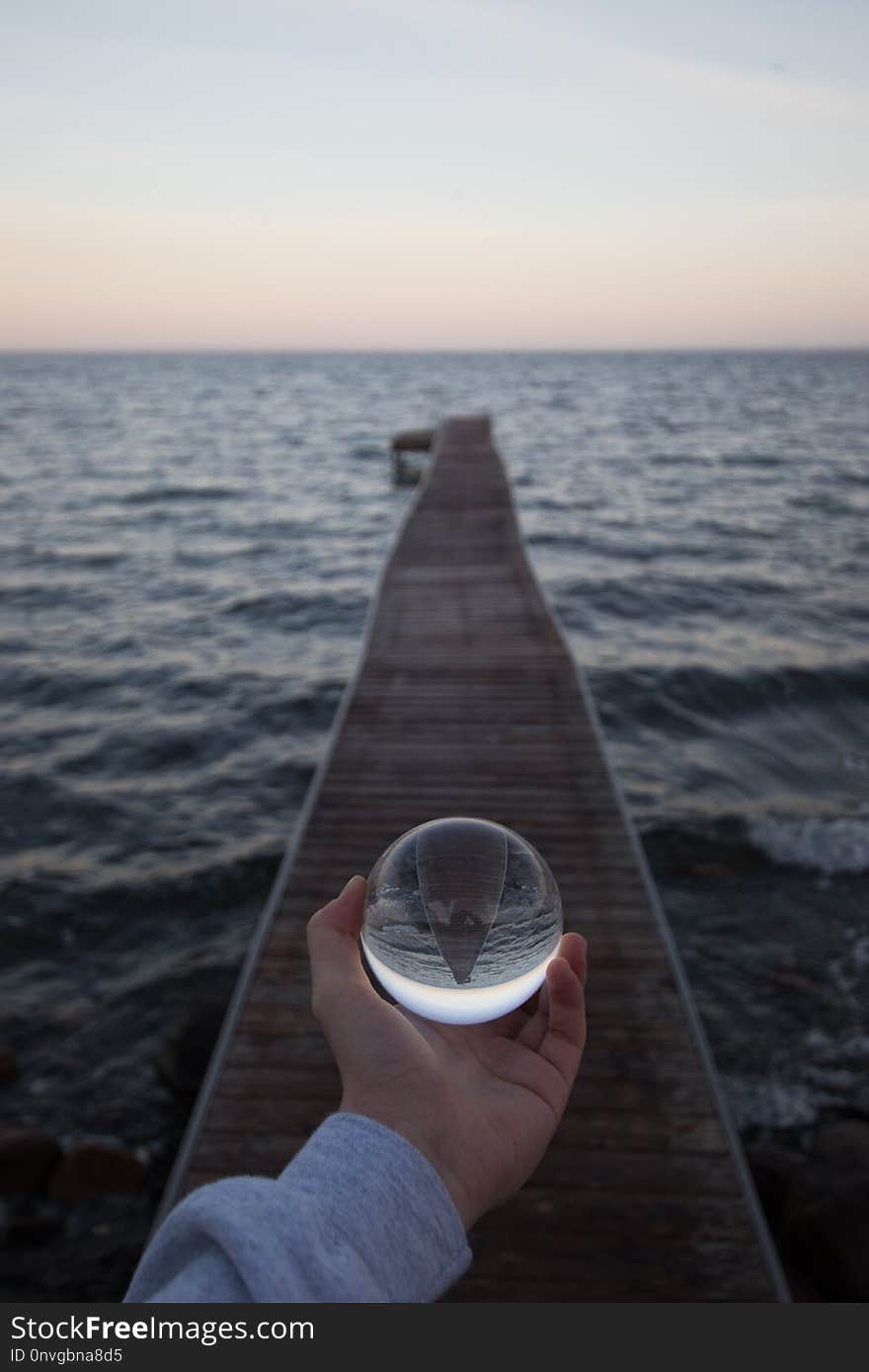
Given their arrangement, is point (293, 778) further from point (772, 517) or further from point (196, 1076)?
point (772, 517)

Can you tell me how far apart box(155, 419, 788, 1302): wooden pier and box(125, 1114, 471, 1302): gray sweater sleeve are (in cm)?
Result: 240

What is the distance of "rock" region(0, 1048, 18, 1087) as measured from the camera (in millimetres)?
6207

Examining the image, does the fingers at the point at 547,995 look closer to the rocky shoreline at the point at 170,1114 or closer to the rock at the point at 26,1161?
the rocky shoreline at the point at 170,1114

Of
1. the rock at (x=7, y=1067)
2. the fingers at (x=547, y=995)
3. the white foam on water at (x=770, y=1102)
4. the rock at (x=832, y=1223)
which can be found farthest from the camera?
the rock at (x=7, y=1067)

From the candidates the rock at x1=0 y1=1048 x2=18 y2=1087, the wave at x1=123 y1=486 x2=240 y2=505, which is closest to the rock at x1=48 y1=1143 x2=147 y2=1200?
the rock at x1=0 y1=1048 x2=18 y2=1087

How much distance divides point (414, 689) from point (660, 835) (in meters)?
3.31

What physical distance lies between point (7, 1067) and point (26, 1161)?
1.15 meters

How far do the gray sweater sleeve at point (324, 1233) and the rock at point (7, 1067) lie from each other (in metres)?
6.00

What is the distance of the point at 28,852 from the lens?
8.98 metres

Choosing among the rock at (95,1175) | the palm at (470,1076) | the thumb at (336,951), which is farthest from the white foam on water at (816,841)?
the thumb at (336,951)

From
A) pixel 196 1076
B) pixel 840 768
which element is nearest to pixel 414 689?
pixel 196 1076

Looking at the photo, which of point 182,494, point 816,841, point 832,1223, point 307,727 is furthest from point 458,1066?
point 182,494

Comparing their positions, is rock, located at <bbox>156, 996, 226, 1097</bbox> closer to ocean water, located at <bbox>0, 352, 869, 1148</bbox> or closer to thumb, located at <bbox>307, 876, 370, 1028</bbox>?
ocean water, located at <bbox>0, 352, 869, 1148</bbox>

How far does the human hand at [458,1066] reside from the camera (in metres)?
1.59
